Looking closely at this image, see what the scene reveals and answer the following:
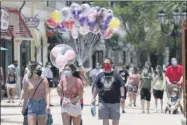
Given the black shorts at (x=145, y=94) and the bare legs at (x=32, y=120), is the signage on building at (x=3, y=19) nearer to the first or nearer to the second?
the black shorts at (x=145, y=94)

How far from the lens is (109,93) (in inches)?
499

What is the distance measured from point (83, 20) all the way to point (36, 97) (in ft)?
60.8

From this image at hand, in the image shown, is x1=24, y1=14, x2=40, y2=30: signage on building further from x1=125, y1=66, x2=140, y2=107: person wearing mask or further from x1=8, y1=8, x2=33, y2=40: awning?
x1=125, y1=66, x2=140, y2=107: person wearing mask

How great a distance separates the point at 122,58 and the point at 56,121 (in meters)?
64.1

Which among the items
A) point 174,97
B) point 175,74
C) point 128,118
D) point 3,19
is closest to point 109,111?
point 128,118

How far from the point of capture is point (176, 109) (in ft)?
66.5

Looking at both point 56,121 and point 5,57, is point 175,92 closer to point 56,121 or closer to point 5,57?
point 56,121

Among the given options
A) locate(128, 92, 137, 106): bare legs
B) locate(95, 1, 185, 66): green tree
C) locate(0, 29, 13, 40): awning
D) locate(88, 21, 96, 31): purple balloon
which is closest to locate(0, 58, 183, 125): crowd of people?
locate(128, 92, 137, 106): bare legs

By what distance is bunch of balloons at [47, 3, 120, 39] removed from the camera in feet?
97.9

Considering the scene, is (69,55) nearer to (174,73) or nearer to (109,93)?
(109,93)

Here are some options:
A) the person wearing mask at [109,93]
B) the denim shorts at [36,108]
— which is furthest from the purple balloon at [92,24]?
the denim shorts at [36,108]

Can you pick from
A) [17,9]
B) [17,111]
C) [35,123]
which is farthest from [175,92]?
[17,9]

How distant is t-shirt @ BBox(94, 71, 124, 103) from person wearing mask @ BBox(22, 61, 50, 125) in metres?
1.57

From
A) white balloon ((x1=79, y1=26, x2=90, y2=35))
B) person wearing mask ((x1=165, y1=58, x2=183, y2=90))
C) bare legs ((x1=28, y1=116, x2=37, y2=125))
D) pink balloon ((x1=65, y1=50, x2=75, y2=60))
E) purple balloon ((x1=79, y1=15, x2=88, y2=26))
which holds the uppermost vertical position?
purple balloon ((x1=79, y1=15, x2=88, y2=26))
